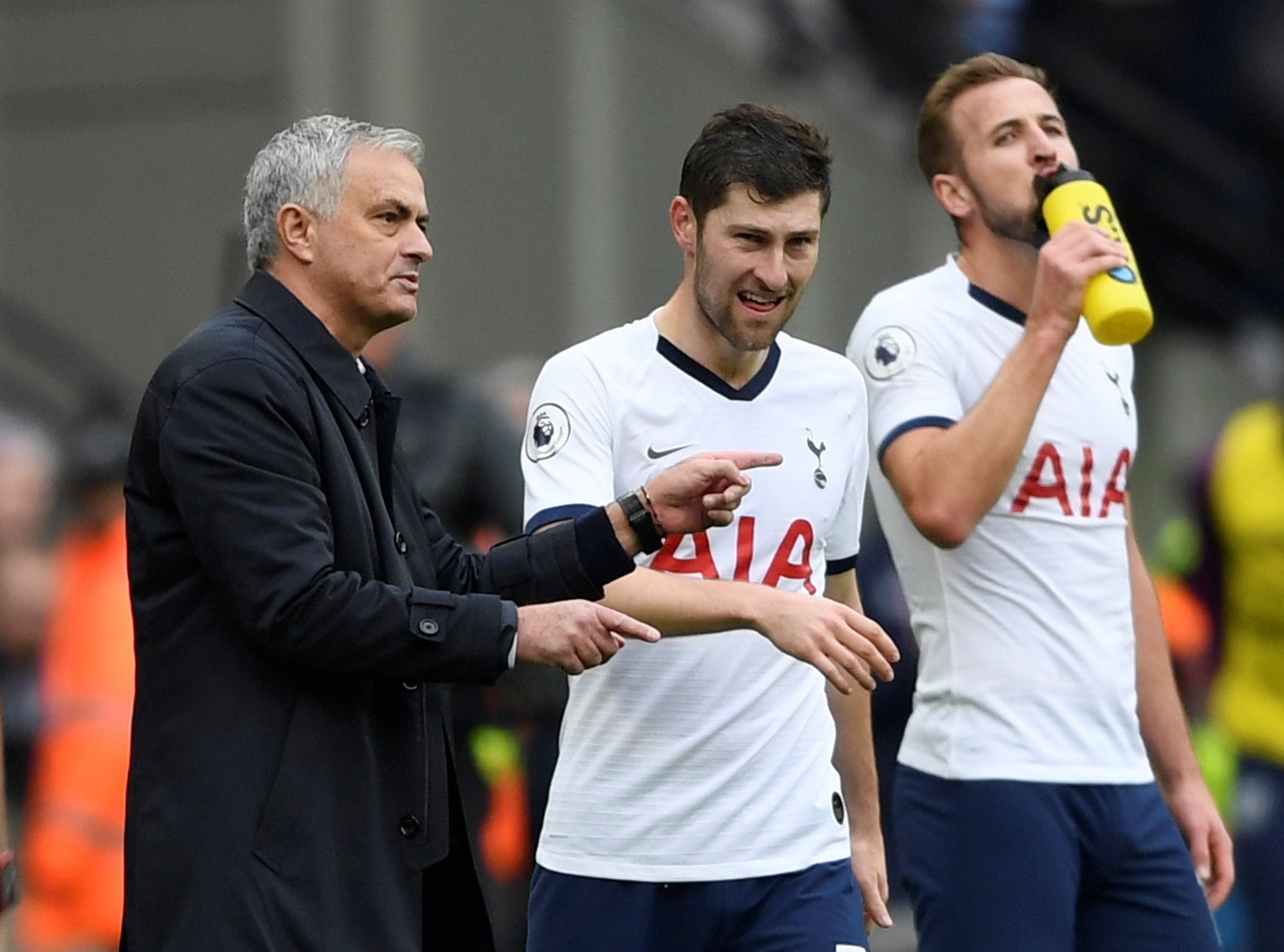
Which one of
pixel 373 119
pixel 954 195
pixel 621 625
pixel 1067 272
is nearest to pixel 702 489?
pixel 621 625

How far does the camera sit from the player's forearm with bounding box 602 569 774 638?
4.18 m

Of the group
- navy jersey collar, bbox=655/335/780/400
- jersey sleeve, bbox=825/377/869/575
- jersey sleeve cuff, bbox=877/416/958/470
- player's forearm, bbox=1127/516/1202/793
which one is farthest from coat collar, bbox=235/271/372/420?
player's forearm, bbox=1127/516/1202/793

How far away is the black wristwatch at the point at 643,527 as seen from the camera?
4.19 m

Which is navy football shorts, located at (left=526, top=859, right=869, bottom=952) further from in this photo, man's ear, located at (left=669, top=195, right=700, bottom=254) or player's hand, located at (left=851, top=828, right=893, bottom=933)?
man's ear, located at (left=669, top=195, right=700, bottom=254)

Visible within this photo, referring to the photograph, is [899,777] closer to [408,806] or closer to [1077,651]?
[1077,651]

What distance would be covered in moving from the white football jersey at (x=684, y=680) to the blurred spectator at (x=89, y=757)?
3253 millimetres

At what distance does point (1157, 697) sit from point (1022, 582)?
0.55 metres

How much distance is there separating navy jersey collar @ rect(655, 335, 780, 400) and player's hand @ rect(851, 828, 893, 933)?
3.14 ft

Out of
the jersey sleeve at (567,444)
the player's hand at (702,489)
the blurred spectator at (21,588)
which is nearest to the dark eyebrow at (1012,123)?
the jersey sleeve at (567,444)

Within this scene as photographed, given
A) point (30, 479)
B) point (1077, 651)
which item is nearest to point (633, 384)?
point (1077, 651)

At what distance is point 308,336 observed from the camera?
4.07 meters

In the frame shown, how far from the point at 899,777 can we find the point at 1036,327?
3.38 feet

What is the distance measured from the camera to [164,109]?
1600 cm

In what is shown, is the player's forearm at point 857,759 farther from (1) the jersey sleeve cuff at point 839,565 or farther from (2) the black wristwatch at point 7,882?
(2) the black wristwatch at point 7,882
